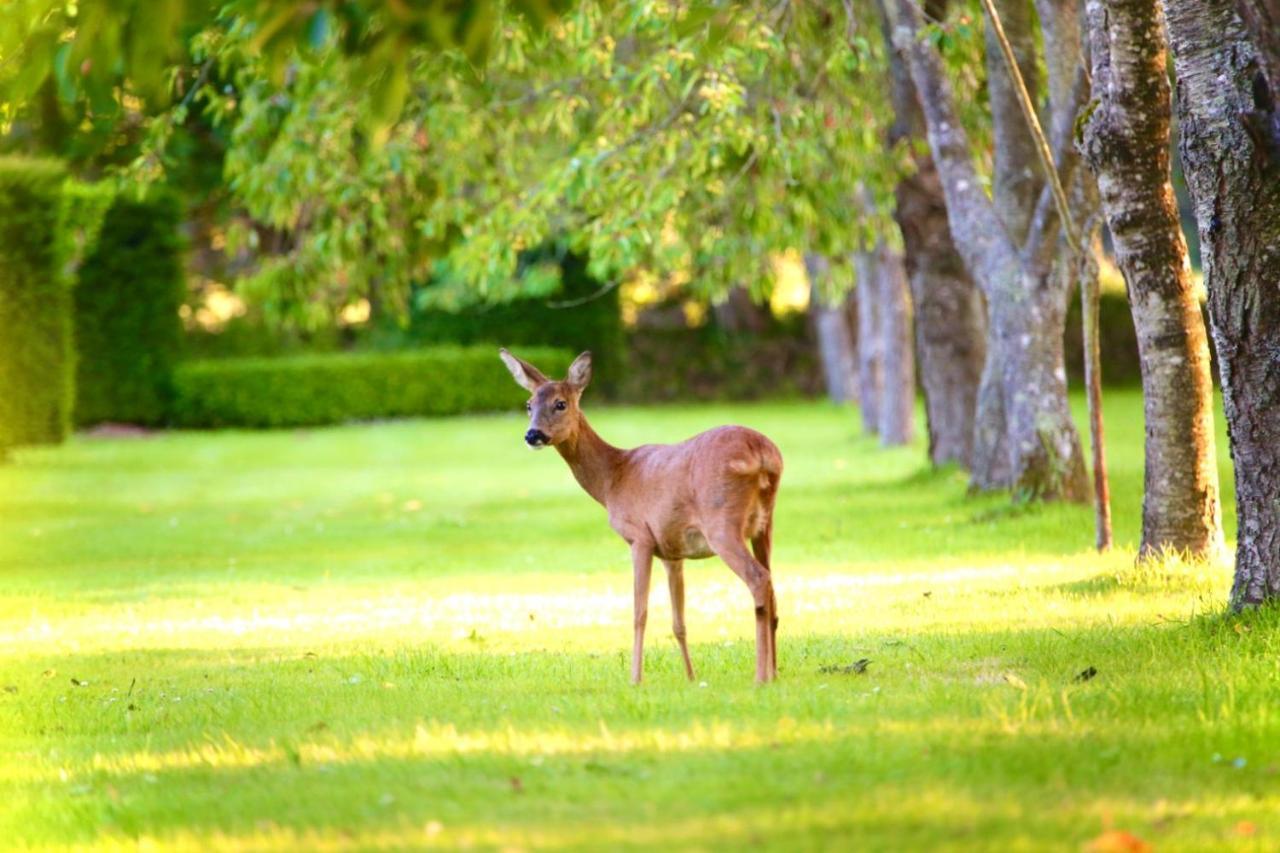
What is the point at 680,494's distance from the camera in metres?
7.70

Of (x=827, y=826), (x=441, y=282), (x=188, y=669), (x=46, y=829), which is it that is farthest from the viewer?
(x=441, y=282)

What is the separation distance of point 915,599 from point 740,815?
619 cm

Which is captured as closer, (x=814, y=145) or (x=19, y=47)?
(x=19, y=47)

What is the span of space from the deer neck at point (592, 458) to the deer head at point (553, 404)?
44 millimetres

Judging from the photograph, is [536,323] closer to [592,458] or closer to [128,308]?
[128,308]

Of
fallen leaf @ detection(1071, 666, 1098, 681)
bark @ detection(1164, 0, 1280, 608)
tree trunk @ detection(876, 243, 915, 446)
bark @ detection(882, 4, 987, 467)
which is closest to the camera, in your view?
fallen leaf @ detection(1071, 666, 1098, 681)

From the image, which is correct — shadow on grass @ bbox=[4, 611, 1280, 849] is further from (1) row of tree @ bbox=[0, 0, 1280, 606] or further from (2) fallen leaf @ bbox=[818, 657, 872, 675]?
(1) row of tree @ bbox=[0, 0, 1280, 606]

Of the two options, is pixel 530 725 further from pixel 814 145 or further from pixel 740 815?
pixel 814 145

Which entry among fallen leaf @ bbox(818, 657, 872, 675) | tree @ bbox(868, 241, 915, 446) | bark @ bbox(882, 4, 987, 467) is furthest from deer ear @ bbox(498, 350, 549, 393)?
tree @ bbox(868, 241, 915, 446)

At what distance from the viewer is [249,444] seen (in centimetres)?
3456

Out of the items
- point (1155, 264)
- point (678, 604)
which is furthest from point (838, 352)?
point (678, 604)

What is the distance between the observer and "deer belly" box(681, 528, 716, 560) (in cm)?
771

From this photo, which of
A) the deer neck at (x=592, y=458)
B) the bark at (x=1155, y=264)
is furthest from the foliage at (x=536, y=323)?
the deer neck at (x=592, y=458)

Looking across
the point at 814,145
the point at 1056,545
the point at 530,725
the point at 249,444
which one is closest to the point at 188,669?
the point at 530,725
